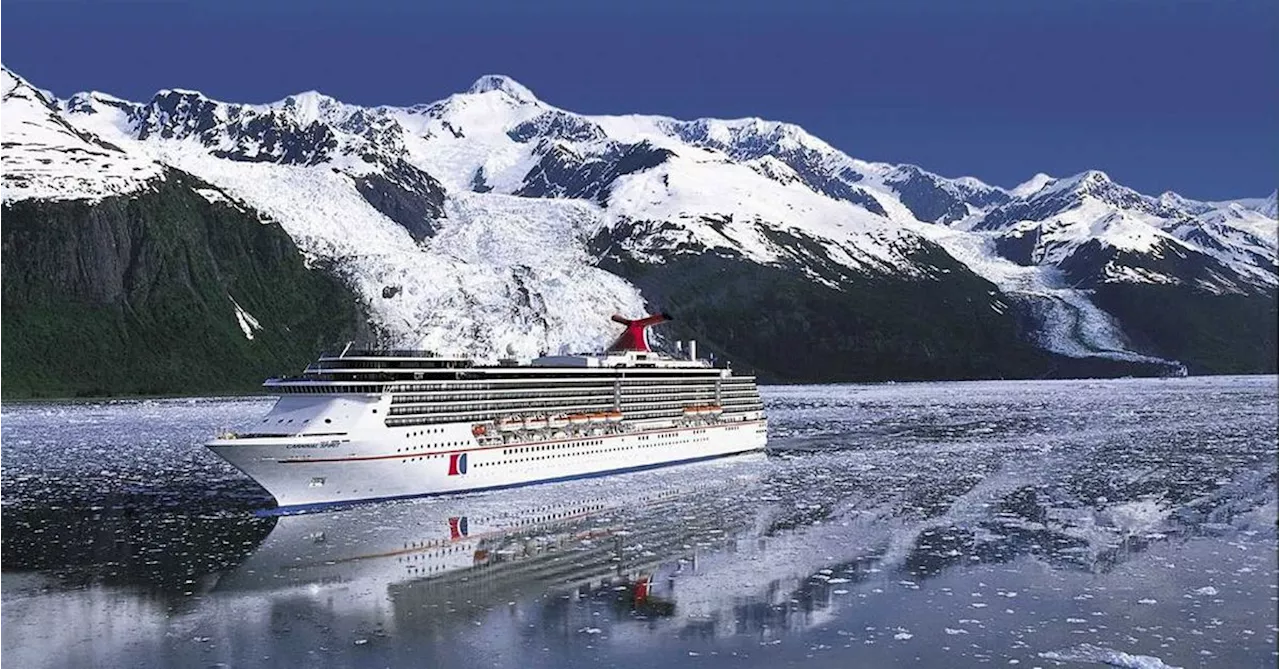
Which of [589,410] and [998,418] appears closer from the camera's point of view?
[589,410]

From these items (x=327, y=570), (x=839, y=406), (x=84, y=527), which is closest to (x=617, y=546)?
(x=327, y=570)

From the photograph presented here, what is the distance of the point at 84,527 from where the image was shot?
201 feet

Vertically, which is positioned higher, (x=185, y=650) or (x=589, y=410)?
(x=589, y=410)

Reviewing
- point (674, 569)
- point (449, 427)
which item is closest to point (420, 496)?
point (449, 427)

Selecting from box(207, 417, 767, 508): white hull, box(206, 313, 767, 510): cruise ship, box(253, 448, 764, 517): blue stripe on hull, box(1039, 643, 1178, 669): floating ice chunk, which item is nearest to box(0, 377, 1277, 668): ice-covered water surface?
box(1039, 643, 1178, 669): floating ice chunk

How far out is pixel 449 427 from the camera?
73.8 m

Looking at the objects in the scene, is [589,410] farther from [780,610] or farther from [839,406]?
[839,406]

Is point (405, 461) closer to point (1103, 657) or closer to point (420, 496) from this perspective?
point (420, 496)

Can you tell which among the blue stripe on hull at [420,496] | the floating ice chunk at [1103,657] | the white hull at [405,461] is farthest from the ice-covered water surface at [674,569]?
the white hull at [405,461]

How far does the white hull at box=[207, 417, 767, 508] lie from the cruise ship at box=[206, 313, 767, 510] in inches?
3.0

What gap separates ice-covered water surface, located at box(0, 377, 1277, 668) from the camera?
37.8 metres

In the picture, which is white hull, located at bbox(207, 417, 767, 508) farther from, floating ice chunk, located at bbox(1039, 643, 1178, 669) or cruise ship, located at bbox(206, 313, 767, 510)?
floating ice chunk, located at bbox(1039, 643, 1178, 669)

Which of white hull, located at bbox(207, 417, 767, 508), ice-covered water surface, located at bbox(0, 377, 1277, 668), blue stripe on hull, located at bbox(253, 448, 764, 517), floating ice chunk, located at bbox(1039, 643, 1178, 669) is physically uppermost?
white hull, located at bbox(207, 417, 767, 508)

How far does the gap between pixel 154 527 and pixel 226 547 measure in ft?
26.2
